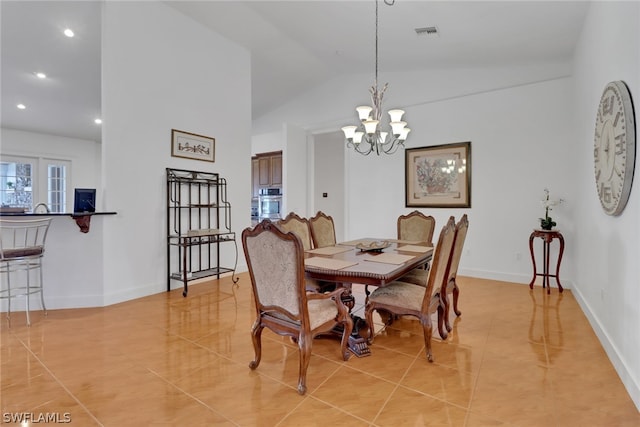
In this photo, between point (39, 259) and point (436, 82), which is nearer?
point (39, 259)

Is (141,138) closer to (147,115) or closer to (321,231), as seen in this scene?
(147,115)

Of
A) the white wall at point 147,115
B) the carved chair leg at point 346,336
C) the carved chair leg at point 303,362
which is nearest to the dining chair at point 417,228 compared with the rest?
the carved chair leg at point 346,336

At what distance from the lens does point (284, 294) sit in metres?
1.94

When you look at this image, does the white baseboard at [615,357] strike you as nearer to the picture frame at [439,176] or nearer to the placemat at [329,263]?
the placemat at [329,263]

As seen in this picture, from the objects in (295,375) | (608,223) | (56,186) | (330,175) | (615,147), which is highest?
(330,175)

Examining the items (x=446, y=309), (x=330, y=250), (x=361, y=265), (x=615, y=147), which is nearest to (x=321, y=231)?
(x=330, y=250)

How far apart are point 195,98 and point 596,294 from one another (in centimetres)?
504

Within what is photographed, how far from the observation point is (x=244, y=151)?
5.15 metres

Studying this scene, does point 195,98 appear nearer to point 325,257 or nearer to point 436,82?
point 325,257

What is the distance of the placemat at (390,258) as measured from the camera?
249cm

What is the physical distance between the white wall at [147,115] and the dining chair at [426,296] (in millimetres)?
2919

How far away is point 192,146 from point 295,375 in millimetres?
3428

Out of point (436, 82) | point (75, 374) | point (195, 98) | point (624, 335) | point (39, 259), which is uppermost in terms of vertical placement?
point (436, 82)

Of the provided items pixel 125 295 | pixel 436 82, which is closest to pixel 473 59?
pixel 436 82
